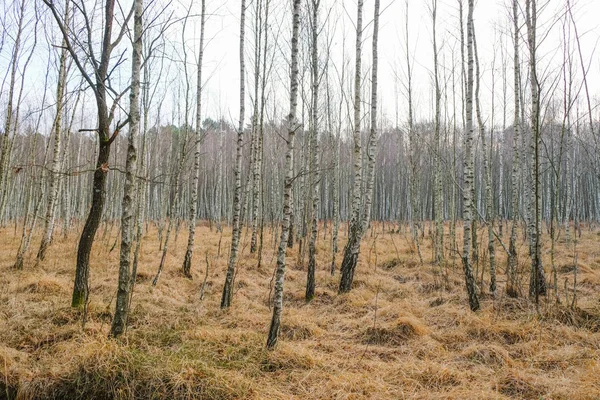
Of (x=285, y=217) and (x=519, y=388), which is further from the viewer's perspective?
(x=285, y=217)

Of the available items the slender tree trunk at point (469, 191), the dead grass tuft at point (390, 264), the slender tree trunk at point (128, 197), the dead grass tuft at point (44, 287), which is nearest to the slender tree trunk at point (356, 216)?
the slender tree trunk at point (469, 191)

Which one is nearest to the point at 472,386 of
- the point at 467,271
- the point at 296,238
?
the point at 467,271

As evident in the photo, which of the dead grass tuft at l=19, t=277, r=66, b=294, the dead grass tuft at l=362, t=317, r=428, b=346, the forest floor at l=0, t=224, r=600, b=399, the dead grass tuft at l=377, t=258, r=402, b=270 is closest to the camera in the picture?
the forest floor at l=0, t=224, r=600, b=399

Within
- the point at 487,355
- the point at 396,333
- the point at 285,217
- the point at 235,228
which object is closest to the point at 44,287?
the point at 235,228

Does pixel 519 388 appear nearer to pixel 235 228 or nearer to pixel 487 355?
pixel 487 355

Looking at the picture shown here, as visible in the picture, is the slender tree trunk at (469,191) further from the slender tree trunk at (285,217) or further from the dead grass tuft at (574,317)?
the slender tree trunk at (285,217)

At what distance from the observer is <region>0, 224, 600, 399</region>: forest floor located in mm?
3484

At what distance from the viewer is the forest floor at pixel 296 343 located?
3.48 meters

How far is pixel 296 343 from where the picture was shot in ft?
15.8

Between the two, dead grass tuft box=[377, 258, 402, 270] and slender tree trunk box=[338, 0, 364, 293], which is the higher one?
slender tree trunk box=[338, 0, 364, 293]

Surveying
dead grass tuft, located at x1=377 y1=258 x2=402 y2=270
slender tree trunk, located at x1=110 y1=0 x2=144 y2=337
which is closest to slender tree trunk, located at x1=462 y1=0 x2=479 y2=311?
dead grass tuft, located at x1=377 y1=258 x2=402 y2=270

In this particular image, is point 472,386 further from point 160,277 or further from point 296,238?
point 296,238

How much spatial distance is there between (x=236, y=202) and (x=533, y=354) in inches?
196

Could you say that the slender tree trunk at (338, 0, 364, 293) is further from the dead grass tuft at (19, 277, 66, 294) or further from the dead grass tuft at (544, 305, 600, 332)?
the dead grass tuft at (19, 277, 66, 294)
